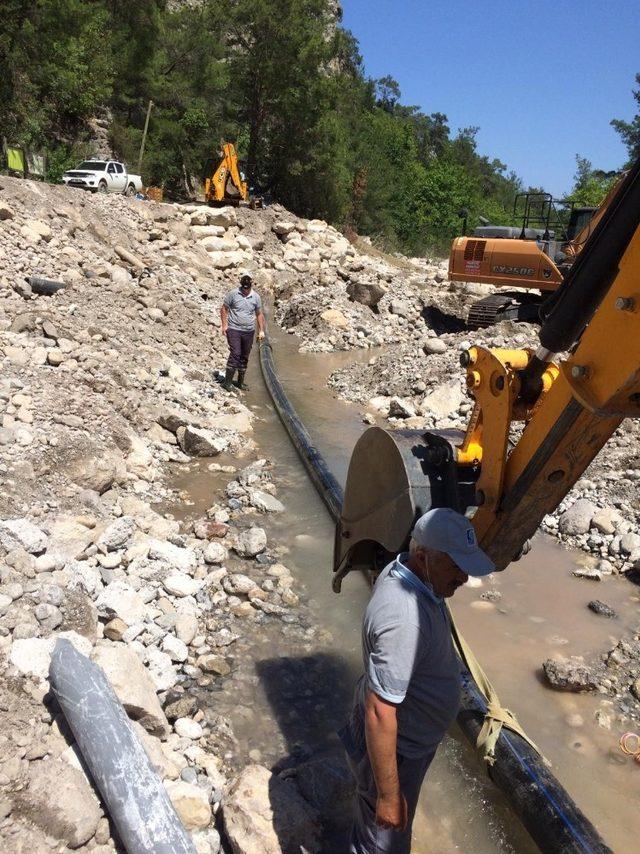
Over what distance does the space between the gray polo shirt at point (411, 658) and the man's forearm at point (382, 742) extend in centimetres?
6

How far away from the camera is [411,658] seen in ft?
7.07

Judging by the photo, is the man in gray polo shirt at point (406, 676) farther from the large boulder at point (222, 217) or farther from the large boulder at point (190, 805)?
the large boulder at point (222, 217)

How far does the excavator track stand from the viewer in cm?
1374

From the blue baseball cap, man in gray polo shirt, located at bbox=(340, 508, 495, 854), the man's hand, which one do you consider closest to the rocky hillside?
man in gray polo shirt, located at bbox=(340, 508, 495, 854)

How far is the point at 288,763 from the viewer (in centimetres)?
348

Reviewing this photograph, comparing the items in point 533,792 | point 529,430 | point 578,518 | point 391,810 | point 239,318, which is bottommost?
point 533,792

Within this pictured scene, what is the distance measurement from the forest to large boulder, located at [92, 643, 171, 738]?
23.9 metres

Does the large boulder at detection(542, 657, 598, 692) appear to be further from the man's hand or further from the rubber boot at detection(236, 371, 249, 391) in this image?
the rubber boot at detection(236, 371, 249, 391)

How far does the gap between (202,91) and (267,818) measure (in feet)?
118

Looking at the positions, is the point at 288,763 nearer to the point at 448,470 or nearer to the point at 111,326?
the point at 448,470

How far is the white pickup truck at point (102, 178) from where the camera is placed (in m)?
21.8

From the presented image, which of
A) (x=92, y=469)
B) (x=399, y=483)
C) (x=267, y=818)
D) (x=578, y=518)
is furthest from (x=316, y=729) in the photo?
(x=578, y=518)

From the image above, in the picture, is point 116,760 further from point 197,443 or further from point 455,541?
point 197,443

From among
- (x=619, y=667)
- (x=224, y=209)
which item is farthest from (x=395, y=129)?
(x=619, y=667)
